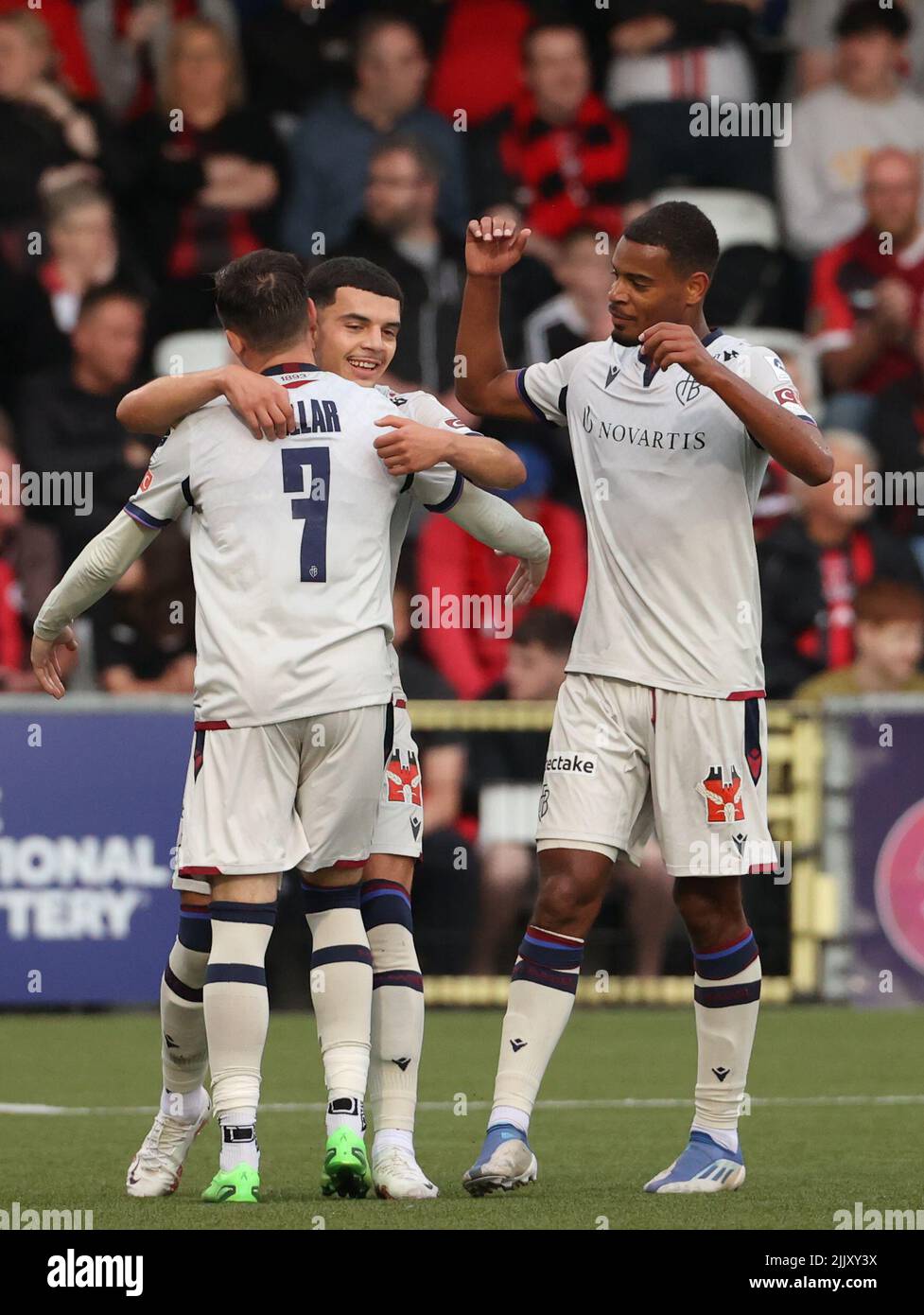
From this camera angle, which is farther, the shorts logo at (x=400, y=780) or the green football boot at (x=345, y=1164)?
the shorts logo at (x=400, y=780)

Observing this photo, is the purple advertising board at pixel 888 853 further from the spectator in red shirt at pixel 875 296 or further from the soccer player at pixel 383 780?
the soccer player at pixel 383 780

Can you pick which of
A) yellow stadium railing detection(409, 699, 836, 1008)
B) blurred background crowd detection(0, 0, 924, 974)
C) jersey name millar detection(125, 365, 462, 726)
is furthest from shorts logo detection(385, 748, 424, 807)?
blurred background crowd detection(0, 0, 924, 974)

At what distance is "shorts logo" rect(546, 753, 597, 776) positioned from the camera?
6082mm

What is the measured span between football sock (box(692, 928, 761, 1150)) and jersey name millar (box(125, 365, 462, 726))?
3.84 ft

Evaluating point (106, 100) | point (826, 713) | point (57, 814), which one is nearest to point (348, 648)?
point (57, 814)

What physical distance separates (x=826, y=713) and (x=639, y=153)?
390 cm

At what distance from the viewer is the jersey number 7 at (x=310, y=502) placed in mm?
5609

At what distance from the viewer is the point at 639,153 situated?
529 inches

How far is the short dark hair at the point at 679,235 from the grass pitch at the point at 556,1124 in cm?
230

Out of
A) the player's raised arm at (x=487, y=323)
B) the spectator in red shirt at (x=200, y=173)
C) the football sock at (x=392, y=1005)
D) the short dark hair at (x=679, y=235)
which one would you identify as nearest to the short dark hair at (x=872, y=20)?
the spectator in red shirt at (x=200, y=173)

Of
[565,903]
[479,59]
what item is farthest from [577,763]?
[479,59]

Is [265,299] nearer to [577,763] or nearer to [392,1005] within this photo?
[577,763]

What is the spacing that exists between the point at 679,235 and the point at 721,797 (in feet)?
4.61

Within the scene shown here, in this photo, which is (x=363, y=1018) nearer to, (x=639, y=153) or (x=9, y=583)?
(x=9, y=583)
